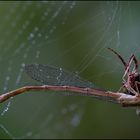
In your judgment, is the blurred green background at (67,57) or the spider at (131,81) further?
the blurred green background at (67,57)

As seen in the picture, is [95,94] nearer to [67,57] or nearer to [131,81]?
[131,81]

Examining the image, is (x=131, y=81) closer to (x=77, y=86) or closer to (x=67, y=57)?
(x=77, y=86)

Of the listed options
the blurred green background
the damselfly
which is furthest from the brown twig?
the blurred green background

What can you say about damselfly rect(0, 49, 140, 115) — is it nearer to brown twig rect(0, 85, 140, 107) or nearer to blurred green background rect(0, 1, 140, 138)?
brown twig rect(0, 85, 140, 107)

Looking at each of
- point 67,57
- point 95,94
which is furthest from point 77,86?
point 67,57

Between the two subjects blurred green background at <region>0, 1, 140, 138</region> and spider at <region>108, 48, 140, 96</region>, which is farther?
blurred green background at <region>0, 1, 140, 138</region>

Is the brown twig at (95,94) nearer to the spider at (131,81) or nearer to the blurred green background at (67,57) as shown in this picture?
the spider at (131,81)

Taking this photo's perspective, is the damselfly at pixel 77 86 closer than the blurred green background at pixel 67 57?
Yes

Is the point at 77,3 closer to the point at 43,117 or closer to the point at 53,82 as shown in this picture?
the point at 43,117

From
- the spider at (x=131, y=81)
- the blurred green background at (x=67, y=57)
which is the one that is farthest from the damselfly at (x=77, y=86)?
the blurred green background at (x=67, y=57)

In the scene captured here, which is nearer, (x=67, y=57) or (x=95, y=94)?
(x=95, y=94)
